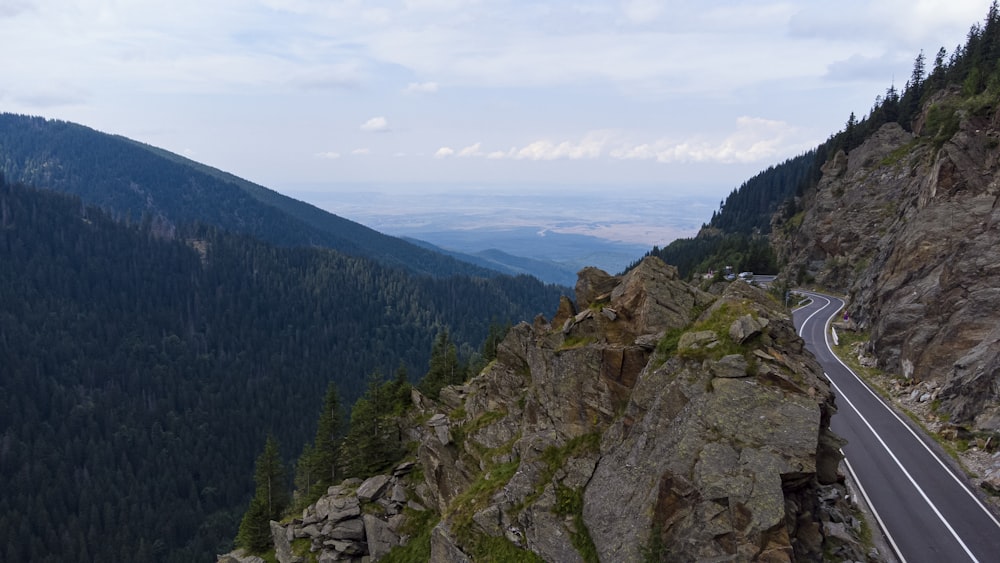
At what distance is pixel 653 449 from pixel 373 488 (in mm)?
27919

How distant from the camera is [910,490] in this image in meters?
29.3

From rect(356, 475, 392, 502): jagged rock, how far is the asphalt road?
32559mm

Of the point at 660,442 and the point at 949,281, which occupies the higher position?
the point at 949,281

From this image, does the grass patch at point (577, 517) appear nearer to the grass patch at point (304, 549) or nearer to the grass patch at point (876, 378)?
the grass patch at point (876, 378)

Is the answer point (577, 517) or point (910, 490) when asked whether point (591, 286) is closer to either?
point (577, 517)

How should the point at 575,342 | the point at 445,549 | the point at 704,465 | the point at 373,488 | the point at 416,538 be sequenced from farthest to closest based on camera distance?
the point at 373,488 < the point at 416,538 < the point at 575,342 < the point at 445,549 < the point at 704,465

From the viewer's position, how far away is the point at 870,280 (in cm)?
6034

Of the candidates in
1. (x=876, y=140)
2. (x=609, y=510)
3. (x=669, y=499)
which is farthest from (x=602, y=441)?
(x=876, y=140)

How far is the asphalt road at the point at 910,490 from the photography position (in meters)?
24.5

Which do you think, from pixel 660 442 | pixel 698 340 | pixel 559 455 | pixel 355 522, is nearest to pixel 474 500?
pixel 559 455

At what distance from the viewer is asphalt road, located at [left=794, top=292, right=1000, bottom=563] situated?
2448 centimetres

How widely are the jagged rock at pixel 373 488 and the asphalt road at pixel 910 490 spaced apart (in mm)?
32559

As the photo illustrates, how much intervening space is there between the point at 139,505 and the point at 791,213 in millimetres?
175216

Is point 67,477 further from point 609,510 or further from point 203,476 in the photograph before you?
point 609,510
